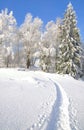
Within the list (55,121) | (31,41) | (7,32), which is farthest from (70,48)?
(55,121)

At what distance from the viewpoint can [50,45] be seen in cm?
4366

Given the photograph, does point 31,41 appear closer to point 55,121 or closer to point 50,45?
point 50,45

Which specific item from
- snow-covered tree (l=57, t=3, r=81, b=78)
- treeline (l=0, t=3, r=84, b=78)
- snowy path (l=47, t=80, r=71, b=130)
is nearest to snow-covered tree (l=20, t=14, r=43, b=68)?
treeline (l=0, t=3, r=84, b=78)

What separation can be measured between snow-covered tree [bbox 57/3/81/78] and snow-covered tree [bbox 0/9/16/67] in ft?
36.9

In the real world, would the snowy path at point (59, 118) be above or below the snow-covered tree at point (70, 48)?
below

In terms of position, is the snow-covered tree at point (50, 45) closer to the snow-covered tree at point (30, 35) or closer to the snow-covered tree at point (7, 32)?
the snow-covered tree at point (30, 35)

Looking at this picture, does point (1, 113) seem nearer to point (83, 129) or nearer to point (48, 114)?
point (48, 114)

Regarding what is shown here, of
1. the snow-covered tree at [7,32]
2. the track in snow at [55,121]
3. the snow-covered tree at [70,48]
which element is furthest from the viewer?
the snow-covered tree at [7,32]

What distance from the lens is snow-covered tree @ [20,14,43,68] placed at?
145 ft

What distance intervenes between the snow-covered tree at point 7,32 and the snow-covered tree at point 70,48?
36.9 feet

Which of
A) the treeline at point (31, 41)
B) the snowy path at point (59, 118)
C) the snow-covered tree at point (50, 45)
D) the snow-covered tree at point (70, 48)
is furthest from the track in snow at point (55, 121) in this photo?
the snow-covered tree at point (50, 45)

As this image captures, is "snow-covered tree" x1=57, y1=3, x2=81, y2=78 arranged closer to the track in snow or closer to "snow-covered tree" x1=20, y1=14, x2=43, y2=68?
"snow-covered tree" x1=20, y1=14, x2=43, y2=68

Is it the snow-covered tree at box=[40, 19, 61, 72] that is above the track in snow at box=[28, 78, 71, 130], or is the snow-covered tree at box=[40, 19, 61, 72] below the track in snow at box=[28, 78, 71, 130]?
above

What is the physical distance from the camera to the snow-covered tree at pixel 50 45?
43.5m
